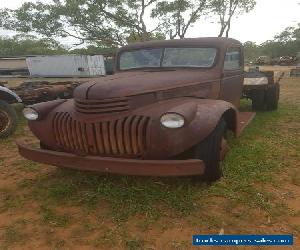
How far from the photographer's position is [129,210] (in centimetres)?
315

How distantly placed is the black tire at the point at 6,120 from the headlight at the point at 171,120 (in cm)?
407

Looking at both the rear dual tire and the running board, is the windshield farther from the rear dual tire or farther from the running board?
the rear dual tire

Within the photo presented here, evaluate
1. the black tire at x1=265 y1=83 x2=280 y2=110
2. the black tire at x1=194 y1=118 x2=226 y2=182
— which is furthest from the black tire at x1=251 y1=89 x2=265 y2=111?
the black tire at x1=194 y1=118 x2=226 y2=182

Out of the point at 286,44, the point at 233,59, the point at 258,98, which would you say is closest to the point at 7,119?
the point at 233,59

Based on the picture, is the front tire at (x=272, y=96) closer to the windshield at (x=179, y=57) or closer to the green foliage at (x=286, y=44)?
the windshield at (x=179, y=57)

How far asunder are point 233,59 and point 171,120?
262 cm

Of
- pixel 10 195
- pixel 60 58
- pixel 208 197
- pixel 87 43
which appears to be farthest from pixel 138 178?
pixel 87 43

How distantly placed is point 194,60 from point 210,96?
0.56 m

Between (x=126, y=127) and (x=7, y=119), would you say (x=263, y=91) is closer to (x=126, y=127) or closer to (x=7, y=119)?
(x=126, y=127)

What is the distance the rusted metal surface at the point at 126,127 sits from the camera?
2924mm

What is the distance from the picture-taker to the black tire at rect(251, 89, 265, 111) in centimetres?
725

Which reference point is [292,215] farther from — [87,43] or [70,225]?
[87,43]

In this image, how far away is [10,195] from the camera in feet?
11.9

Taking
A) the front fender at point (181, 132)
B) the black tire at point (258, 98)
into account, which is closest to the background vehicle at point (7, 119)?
the front fender at point (181, 132)
